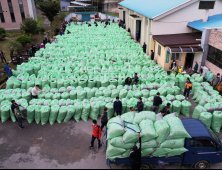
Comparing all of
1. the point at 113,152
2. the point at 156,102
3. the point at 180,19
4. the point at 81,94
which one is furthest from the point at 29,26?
the point at 113,152

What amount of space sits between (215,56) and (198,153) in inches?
318

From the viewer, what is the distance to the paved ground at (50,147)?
6.10 meters

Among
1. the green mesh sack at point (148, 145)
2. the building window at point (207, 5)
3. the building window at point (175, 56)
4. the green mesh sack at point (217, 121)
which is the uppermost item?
the building window at point (207, 5)

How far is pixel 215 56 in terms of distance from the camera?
37.8 feet

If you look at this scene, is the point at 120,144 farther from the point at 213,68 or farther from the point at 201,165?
the point at 213,68

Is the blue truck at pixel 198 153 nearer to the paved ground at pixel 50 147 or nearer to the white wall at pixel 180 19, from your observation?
the paved ground at pixel 50 147

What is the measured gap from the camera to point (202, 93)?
29.6ft

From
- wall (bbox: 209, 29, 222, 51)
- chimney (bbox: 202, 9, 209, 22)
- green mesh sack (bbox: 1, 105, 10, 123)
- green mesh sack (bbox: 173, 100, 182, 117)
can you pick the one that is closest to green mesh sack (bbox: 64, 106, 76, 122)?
green mesh sack (bbox: 1, 105, 10, 123)

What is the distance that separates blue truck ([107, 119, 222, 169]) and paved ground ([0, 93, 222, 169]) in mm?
437

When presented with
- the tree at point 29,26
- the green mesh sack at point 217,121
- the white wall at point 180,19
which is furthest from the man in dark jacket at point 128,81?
the tree at point 29,26

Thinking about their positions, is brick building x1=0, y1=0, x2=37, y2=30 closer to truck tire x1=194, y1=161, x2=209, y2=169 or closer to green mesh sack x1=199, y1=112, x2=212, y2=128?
green mesh sack x1=199, y1=112, x2=212, y2=128

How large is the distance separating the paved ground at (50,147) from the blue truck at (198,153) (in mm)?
437

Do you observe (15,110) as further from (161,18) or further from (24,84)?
(161,18)

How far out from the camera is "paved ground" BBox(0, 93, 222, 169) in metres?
6.10
